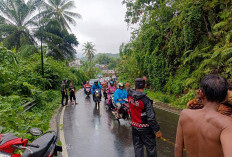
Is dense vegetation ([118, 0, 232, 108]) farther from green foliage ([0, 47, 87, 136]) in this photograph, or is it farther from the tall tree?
the tall tree

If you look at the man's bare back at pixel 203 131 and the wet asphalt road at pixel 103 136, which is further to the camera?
the wet asphalt road at pixel 103 136

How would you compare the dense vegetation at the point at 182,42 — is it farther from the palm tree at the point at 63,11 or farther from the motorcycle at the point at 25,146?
the palm tree at the point at 63,11

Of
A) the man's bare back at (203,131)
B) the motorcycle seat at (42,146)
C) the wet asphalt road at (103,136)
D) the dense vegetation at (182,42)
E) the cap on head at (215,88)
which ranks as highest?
the dense vegetation at (182,42)

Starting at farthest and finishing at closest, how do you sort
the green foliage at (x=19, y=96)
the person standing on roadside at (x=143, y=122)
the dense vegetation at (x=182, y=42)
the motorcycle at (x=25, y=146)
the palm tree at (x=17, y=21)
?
1. the palm tree at (x=17, y=21)
2. the dense vegetation at (x=182, y=42)
3. the green foliage at (x=19, y=96)
4. the person standing on roadside at (x=143, y=122)
5. the motorcycle at (x=25, y=146)

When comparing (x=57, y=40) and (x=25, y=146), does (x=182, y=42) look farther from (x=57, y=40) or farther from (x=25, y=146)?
(x=57, y=40)

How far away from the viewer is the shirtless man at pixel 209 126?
4.63 feet

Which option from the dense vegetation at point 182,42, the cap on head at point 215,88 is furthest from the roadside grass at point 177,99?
the cap on head at point 215,88

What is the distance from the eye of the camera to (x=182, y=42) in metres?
11.1

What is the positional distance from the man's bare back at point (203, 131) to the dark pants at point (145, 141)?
1513 mm

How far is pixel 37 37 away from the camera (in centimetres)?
2272

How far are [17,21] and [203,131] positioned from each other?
2480cm

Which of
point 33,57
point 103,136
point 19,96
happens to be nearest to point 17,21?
point 33,57

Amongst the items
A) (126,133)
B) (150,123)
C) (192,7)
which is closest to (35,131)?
(150,123)

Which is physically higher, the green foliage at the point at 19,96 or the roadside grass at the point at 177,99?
the green foliage at the point at 19,96
